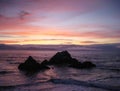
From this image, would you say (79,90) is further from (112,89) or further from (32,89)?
(32,89)

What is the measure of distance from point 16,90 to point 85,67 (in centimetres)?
2990

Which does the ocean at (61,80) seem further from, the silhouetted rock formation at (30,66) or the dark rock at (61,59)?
the dark rock at (61,59)

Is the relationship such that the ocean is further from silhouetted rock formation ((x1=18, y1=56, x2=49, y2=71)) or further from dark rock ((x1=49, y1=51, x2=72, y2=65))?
dark rock ((x1=49, y1=51, x2=72, y2=65))

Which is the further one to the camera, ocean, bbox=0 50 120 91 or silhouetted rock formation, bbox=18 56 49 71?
silhouetted rock formation, bbox=18 56 49 71

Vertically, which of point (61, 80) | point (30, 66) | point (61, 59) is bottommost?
point (61, 80)

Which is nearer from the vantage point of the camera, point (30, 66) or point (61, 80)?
point (61, 80)

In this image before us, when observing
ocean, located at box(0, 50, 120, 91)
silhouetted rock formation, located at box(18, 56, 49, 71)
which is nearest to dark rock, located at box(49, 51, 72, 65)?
silhouetted rock formation, located at box(18, 56, 49, 71)

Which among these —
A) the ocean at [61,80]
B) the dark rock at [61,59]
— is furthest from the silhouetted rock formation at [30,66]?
the dark rock at [61,59]

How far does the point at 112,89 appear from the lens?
1018 inches

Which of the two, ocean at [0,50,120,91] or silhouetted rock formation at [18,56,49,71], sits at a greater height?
silhouetted rock formation at [18,56,49,71]

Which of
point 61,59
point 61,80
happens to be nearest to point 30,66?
point 61,80

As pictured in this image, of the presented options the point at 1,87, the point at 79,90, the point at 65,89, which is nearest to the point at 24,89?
the point at 1,87

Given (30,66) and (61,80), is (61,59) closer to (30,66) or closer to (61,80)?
(30,66)

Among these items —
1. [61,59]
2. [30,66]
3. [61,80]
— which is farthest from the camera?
[61,59]
